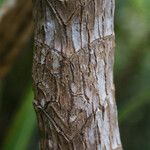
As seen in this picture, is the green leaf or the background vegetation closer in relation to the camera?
the green leaf

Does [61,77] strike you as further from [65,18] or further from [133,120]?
[133,120]

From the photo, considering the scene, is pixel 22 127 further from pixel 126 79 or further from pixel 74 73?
pixel 74 73

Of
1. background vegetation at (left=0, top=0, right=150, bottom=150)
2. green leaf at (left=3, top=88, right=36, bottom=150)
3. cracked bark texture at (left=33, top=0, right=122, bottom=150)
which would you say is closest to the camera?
cracked bark texture at (left=33, top=0, right=122, bottom=150)

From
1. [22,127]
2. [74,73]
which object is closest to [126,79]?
[22,127]

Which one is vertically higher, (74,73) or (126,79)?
(126,79)

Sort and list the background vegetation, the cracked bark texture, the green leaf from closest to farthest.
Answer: the cracked bark texture < the green leaf < the background vegetation

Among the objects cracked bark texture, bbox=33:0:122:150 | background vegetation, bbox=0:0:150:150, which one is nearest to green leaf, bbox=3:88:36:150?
background vegetation, bbox=0:0:150:150

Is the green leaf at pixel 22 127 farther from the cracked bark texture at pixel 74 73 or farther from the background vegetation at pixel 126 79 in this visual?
the cracked bark texture at pixel 74 73

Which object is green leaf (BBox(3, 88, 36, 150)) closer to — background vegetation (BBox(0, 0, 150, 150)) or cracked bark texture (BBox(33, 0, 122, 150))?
background vegetation (BBox(0, 0, 150, 150))
